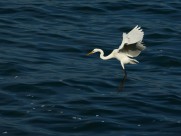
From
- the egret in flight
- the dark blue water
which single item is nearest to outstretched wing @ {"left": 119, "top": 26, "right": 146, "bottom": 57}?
the egret in flight

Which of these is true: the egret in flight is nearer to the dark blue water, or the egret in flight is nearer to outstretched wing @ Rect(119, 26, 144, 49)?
outstretched wing @ Rect(119, 26, 144, 49)

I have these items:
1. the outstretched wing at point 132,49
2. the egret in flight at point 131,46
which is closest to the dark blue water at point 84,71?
the egret in flight at point 131,46

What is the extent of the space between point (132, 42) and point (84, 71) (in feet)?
30.2

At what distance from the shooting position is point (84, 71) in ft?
121

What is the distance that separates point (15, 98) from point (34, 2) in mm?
14022

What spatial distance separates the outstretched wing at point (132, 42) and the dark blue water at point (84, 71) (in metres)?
3.00

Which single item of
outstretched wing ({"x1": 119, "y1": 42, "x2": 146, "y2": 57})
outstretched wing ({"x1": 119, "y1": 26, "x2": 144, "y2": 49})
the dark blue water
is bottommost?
the dark blue water

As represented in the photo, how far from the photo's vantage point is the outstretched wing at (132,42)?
2781 centimetres

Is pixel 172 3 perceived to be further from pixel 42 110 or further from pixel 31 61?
pixel 42 110

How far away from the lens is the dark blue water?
1232 inches

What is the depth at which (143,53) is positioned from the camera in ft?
131

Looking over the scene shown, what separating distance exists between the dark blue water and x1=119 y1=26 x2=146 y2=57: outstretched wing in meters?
3.00

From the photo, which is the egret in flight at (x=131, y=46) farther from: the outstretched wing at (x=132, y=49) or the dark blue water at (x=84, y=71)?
the dark blue water at (x=84, y=71)

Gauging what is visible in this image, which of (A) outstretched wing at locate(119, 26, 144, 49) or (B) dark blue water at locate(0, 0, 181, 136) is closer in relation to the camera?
(A) outstretched wing at locate(119, 26, 144, 49)
